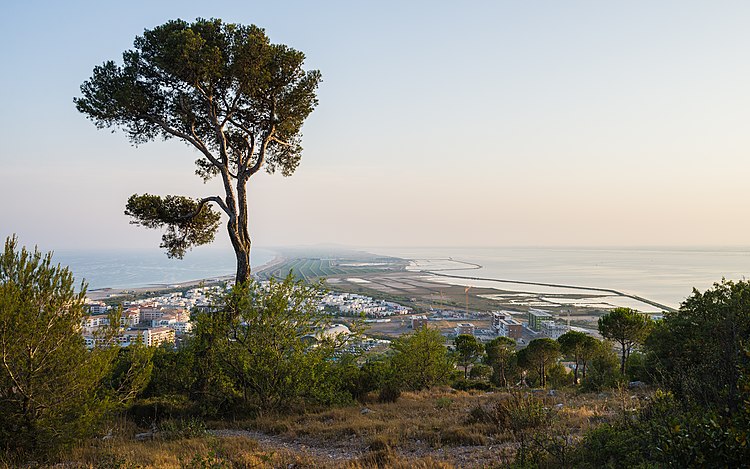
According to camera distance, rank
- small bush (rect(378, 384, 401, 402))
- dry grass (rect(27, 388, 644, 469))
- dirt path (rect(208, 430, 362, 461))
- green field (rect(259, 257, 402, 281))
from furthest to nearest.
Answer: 1. green field (rect(259, 257, 402, 281))
2. small bush (rect(378, 384, 401, 402))
3. dirt path (rect(208, 430, 362, 461))
4. dry grass (rect(27, 388, 644, 469))

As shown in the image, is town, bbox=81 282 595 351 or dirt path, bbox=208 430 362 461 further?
town, bbox=81 282 595 351

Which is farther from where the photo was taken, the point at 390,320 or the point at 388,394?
the point at 390,320

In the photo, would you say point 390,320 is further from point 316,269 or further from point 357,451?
point 316,269

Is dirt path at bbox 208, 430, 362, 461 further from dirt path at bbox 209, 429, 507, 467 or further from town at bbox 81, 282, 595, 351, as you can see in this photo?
town at bbox 81, 282, 595, 351

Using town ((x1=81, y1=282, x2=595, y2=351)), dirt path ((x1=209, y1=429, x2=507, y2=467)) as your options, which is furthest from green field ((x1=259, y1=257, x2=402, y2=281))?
dirt path ((x1=209, y1=429, x2=507, y2=467))

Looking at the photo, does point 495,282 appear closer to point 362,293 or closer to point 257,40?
point 362,293

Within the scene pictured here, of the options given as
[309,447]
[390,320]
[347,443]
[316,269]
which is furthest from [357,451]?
[316,269]

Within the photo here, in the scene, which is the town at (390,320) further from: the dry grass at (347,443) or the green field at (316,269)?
the green field at (316,269)

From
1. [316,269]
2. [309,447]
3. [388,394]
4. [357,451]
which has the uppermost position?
[357,451]

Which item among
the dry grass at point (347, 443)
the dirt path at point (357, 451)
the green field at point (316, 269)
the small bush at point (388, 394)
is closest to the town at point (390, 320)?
Result: the small bush at point (388, 394)

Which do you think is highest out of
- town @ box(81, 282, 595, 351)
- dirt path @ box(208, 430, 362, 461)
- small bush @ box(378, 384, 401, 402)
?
dirt path @ box(208, 430, 362, 461)

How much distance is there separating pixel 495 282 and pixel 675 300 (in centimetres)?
4926

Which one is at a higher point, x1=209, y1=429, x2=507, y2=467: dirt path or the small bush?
x1=209, y1=429, x2=507, y2=467: dirt path

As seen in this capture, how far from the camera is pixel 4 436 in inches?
239
